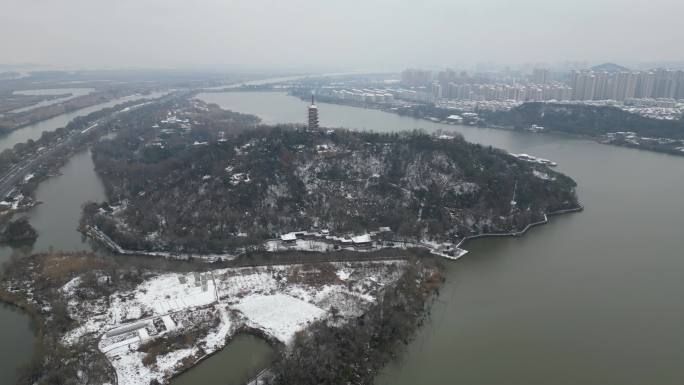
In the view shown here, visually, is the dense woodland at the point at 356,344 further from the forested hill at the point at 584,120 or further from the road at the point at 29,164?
the forested hill at the point at 584,120

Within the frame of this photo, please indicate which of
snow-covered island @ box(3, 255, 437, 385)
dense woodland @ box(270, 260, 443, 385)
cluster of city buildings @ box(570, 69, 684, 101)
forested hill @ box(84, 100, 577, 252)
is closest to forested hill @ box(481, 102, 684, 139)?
cluster of city buildings @ box(570, 69, 684, 101)

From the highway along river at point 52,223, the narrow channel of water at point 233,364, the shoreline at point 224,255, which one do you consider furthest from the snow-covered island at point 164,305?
the shoreline at point 224,255

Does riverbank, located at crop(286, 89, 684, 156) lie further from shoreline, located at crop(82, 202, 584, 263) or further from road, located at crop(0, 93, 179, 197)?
road, located at crop(0, 93, 179, 197)

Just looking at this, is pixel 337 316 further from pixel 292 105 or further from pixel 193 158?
pixel 292 105

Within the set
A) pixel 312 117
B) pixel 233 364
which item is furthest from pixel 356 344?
pixel 312 117

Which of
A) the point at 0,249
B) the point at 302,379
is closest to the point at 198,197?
the point at 0,249

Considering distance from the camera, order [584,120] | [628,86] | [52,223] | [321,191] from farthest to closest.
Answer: [628,86] → [584,120] → [321,191] → [52,223]

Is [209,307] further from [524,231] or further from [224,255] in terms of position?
[524,231]

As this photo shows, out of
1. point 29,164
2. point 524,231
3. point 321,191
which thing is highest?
point 321,191
